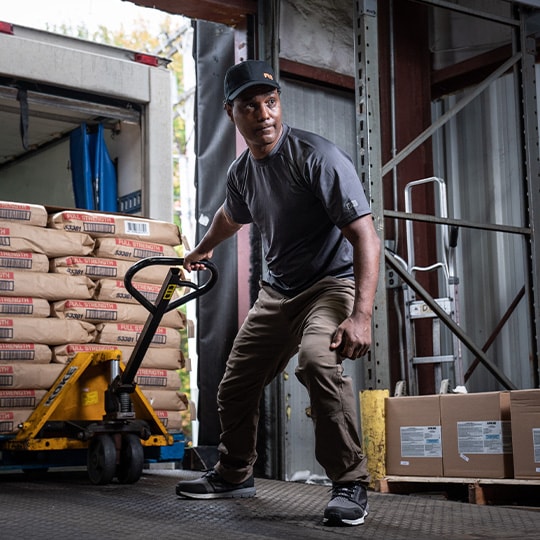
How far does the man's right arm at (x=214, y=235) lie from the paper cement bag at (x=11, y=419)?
1608 millimetres

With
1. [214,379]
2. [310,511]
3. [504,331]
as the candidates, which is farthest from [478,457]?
[504,331]

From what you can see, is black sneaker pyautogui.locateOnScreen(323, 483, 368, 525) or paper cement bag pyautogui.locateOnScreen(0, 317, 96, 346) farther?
paper cement bag pyautogui.locateOnScreen(0, 317, 96, 346)

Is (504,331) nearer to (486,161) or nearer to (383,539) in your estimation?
(486,161)

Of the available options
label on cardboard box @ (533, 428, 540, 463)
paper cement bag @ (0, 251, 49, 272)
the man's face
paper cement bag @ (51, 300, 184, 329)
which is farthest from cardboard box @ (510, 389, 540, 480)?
paper cement bag @ (0, 251, 49, 272)

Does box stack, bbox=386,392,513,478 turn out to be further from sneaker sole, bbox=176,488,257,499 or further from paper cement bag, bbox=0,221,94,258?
paper cement bag, bbox=0,221,94,258

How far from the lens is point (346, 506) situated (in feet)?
11.2

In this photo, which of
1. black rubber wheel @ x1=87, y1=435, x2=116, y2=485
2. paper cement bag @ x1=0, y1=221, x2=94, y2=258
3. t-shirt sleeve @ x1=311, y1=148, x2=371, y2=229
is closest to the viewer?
t-shirt sleeve @ x1=311, y1=148, x2=371, y2=229

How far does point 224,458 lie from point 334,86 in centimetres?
360

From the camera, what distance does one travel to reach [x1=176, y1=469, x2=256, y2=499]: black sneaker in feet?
13.7

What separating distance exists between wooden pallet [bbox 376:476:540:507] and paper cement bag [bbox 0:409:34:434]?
2134mm

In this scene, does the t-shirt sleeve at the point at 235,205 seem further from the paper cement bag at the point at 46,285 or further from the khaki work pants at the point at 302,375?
the paper cement bag at the point at 46,285

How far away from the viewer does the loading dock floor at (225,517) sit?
3.15 meters

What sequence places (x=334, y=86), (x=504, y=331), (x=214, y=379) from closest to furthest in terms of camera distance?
(x=214, y=379) → (x=334, y=86) → (x=504, y=331)

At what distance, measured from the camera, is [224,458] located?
418 cm
